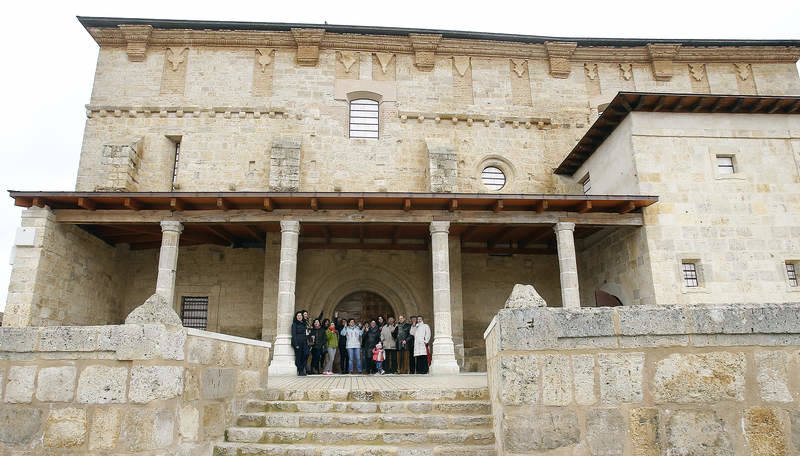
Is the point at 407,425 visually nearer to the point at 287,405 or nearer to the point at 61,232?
the point at 287,405

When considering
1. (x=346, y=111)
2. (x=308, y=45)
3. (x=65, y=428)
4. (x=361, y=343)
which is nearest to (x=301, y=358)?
(x=361, y=343)

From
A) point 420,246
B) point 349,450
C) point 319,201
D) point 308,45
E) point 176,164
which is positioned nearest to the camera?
point 349,450

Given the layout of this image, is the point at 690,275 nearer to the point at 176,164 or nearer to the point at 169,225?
the point at 169,225

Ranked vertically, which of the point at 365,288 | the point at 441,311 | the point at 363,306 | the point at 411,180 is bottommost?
the point at 441,311

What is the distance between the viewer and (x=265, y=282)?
13.6 m

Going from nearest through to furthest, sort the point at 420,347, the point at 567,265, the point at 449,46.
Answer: the point at 420,347
the point at 567,265
the point at 449,46

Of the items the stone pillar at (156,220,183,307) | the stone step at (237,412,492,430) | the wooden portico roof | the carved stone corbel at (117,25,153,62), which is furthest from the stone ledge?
the carved stone corbel at (117,25,153,62)

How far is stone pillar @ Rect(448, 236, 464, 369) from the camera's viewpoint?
13203mm

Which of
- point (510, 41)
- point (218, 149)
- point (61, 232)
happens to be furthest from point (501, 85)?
point (61, 232)

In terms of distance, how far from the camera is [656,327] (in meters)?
3.44

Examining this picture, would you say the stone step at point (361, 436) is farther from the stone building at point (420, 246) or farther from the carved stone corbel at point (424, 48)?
the carved stone corbel at point (424, 48)

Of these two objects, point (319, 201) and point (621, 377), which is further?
point (319, 201)

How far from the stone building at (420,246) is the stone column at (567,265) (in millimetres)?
67

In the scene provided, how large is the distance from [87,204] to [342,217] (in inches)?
229
